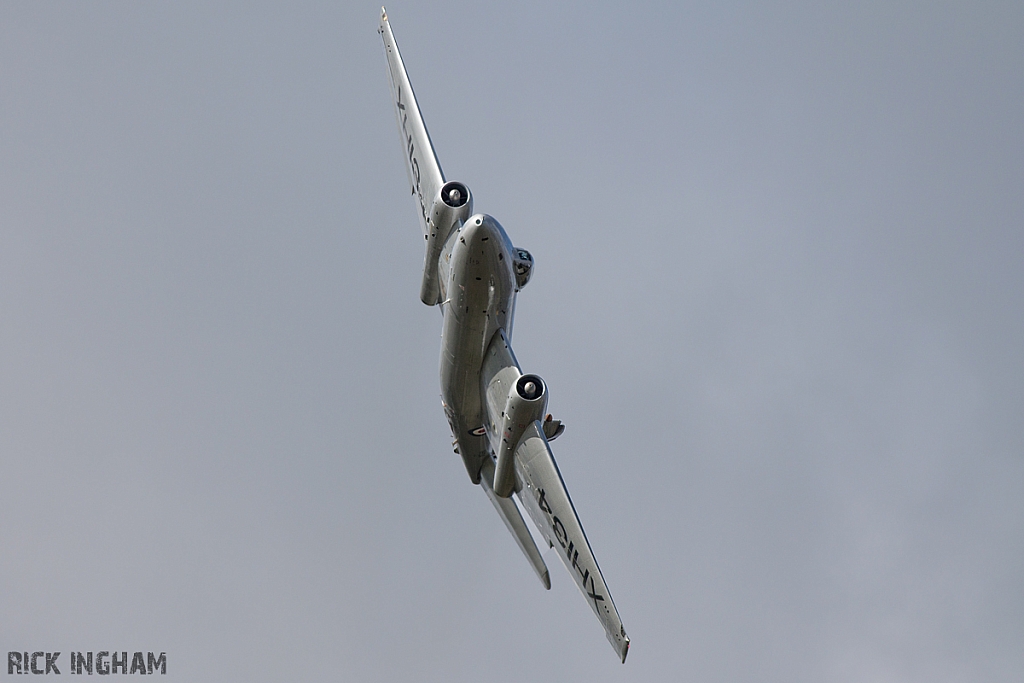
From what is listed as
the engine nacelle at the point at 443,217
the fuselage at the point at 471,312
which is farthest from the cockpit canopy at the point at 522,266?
the engine nacelle at the point at 443,217

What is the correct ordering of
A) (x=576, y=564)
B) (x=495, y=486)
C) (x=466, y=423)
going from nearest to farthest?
(x=576, y=564), (x=495, y=486), (x=466, y=423)

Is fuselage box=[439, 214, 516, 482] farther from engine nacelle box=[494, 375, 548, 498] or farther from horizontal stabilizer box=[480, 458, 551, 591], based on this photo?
engine nacelle box=[494, 375, 548, 498]

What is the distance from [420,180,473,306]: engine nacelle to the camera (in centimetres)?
4253

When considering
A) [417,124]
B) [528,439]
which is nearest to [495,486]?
[528,439]

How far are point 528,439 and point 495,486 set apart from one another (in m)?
3.16

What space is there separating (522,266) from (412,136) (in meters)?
12.1

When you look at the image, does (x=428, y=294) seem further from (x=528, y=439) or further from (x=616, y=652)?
(x=616, y=652)

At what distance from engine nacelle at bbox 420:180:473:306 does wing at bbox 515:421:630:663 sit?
1020cm

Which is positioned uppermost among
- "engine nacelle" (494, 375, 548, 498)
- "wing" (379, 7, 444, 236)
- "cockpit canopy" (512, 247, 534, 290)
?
"wing" (379, 7, 444, 236)

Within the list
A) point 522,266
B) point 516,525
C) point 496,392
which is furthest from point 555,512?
point 522,266

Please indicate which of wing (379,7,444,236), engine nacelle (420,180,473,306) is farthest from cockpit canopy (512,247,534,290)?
wing (379,7,444,236)

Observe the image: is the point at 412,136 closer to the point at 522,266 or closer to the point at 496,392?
the point at 522,266

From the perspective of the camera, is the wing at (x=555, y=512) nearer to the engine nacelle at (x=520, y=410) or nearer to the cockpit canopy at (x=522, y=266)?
the engine nacelle at (x=520, y=410)

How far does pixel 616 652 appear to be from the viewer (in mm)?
34312
